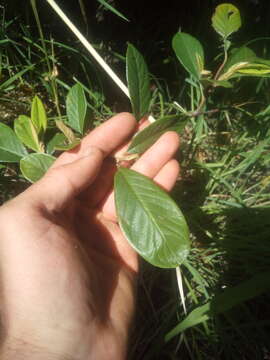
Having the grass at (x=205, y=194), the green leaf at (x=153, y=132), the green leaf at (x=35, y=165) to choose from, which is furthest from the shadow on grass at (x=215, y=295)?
the green leaf at (x=35, y=165)

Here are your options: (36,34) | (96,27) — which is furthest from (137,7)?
(36,34)

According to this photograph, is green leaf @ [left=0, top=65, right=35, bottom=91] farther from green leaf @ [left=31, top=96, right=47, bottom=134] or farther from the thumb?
the thumb

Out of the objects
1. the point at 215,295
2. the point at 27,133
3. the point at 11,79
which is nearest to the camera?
the point at 27,133

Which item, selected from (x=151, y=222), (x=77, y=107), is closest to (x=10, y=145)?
(x=77, y=107)

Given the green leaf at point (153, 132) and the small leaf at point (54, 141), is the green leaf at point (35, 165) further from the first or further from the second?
the green leaf at point (153, 132)

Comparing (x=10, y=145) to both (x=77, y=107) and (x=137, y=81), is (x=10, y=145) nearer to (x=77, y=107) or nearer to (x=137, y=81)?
(x=77, y=107)

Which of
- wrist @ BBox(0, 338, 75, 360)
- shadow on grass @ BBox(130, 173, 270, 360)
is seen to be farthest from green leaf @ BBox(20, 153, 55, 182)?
shadow on grass @ BBox(130, 173, 270, 360)

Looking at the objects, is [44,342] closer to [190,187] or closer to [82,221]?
[82,221]
